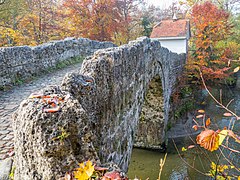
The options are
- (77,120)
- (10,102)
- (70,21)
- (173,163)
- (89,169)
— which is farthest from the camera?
(70,21)

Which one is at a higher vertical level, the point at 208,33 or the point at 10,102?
the point at 208,33

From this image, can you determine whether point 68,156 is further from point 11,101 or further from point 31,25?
point 31,25

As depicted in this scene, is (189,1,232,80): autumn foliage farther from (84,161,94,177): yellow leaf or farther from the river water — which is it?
(84,161,94,177): yellow leaf

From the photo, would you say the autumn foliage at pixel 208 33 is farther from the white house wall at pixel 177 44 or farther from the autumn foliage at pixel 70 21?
the autumn foliage at pixel 70 21

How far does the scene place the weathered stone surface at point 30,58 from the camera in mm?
5098

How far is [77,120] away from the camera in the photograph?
162 centimetres

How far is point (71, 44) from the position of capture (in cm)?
932

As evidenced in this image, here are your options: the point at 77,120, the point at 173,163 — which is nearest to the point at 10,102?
the point at 77,120

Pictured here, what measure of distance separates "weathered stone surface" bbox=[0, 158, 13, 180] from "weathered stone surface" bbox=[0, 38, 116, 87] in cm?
285

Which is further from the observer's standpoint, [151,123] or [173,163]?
[151,123]

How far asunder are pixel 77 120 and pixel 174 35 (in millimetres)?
18823

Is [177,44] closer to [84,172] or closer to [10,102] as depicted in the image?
[10,102]

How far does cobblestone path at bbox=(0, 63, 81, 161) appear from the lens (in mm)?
2836

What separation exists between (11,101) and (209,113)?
1079 centimetres
